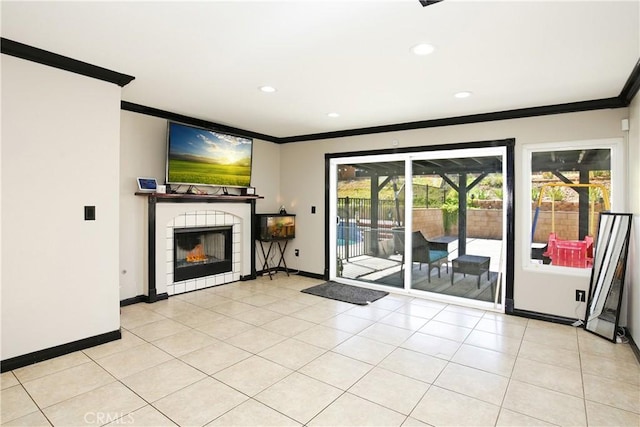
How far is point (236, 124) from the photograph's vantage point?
5.04 metres

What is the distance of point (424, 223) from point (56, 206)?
13.5 ft

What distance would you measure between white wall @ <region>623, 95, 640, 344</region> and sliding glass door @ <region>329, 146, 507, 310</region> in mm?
1144

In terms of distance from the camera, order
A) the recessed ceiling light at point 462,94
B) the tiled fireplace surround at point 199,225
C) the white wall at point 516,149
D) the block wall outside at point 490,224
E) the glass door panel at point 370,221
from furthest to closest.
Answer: the glass door panel at point 370,221 < the tiled fireplace surround at point 199,225 < the block wall outside at point 490,224 < the white wall at point 516,149 < the recessed ceiling light at point 462,94

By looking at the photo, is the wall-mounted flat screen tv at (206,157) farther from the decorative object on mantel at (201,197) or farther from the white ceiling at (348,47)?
the white ceiling at (348,47)

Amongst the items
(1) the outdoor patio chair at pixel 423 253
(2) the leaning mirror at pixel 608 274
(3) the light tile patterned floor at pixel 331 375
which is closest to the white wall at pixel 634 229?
(2) the leaning mirror at pixel 608 274

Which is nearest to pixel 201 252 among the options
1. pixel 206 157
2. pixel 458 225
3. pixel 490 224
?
pixel 206 157

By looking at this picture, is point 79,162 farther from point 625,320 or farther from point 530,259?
point 625,320

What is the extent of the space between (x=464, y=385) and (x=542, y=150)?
9.45 ft

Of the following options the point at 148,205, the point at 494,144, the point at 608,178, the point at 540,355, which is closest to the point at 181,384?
the point at 148,205

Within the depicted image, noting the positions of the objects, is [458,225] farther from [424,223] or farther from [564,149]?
[564,149]

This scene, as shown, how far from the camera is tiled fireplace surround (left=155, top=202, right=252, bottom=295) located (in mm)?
4461

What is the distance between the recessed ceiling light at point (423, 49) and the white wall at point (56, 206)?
8.52 ft

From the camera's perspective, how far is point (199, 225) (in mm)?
5008

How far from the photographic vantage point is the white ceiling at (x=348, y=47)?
2.04 meters
